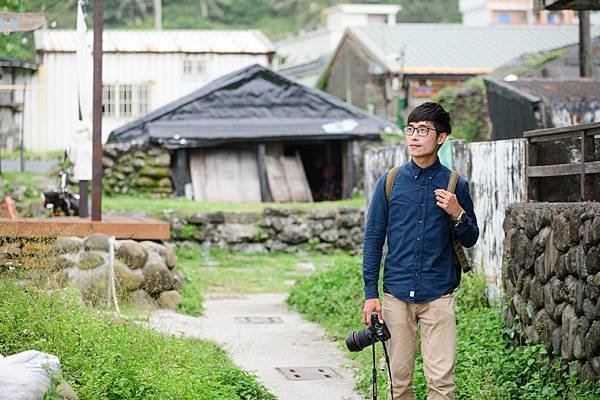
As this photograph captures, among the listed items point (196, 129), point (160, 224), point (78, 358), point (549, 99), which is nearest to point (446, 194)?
point (78, 358)

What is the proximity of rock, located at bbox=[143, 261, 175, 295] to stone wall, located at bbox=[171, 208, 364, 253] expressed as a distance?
919cm

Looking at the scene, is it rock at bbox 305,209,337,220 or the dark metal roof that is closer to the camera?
rock at bbox 305,209,337,220

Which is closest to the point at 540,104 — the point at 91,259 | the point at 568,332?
the point at 91,259

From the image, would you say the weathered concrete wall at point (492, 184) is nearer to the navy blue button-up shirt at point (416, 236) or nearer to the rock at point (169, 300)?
the navy blue button-up shirt at point (416, 236)

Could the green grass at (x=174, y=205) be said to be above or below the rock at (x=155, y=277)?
above

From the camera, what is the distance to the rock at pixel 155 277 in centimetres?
1334

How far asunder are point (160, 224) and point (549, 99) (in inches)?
291

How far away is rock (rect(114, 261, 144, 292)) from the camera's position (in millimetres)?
12875

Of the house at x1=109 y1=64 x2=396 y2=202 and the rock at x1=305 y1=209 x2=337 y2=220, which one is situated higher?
the house at x1=109 y1=64 x2=396 y2=202

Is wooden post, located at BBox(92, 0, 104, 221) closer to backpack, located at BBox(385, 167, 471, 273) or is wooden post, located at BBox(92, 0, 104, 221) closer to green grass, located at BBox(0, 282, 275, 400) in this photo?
green grass, located at BBox(0, 282, 275, 400)

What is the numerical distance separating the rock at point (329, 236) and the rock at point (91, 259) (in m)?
11.1

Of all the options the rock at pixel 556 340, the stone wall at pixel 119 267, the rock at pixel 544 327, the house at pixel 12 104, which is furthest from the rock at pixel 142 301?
the house at pixel 12 104

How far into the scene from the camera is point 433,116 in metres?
6.90

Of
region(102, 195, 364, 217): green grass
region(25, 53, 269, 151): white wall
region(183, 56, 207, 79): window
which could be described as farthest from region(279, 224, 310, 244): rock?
region(183, 56, 207, 79): window
